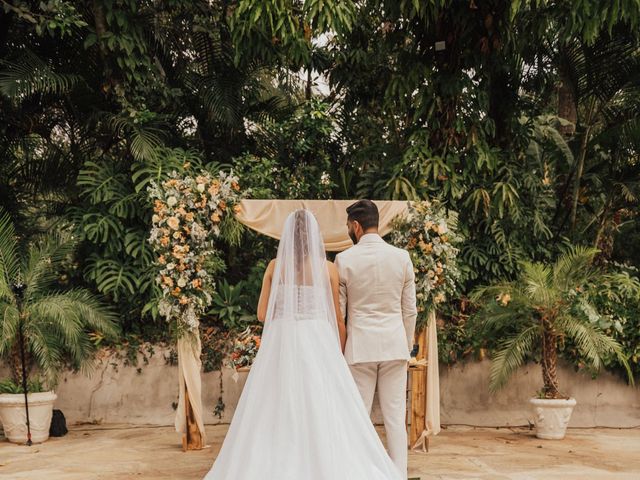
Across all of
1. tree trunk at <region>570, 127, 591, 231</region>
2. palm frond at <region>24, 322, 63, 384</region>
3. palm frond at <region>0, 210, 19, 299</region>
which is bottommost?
palm frond at <region>24, 322, 63, 384</region>

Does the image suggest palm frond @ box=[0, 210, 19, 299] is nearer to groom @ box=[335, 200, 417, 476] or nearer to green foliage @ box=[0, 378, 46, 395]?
green foliage @ box=[0, 378, 46, 395]

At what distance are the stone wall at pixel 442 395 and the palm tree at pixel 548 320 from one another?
37 cm

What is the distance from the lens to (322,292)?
5230mm

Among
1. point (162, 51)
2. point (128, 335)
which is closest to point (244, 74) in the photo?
point (162, 51)

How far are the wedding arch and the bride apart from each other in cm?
222

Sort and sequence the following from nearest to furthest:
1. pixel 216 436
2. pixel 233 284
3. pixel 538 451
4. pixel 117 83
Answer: pixel 538 451
pixel 216 436
pixel 117 83
pixel 233 284

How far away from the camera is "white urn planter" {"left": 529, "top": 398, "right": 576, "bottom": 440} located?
27.3ft

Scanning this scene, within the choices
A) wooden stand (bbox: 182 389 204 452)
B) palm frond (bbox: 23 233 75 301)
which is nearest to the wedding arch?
wooden stand (bbox: 182 389 204 452)

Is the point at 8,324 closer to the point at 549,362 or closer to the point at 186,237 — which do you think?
the point at 186,237

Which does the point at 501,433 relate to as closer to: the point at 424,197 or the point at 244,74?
the point at 424,197

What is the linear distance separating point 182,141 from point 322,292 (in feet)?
21.1

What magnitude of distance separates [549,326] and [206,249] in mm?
3677

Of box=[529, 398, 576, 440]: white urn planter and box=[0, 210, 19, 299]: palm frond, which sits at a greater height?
box=[0, 210, 19, 299]: palm frond

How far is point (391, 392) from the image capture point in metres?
5.23
